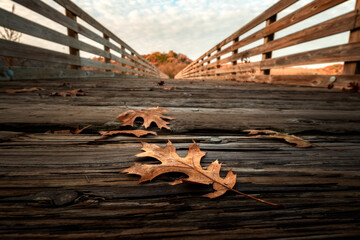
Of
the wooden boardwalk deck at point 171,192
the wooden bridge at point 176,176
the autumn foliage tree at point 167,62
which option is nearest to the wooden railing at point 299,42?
the wooden bridge at point 176,176

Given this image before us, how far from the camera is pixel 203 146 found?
0.88 meters

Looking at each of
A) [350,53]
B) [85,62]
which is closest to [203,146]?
[350,53]

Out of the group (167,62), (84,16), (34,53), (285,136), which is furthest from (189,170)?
(167,62)

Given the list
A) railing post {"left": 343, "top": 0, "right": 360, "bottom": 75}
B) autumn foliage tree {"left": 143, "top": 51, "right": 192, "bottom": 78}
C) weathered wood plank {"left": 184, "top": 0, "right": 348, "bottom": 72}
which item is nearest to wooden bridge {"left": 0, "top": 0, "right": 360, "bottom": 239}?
railing post {"left": 343, "top": 0, "right": 360, "bottom": 75}

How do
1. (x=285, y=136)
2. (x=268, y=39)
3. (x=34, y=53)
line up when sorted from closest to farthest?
(x=285, y=136) → (x=34, y=53) → (x=268, y=39)

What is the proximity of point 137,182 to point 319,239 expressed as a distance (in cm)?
49

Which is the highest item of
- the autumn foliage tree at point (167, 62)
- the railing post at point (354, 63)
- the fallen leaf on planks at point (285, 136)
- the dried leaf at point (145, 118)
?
the autumn foliage tree at point (167, 62)

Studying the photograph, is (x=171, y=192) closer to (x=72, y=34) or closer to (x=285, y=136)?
(x=285, y=136)

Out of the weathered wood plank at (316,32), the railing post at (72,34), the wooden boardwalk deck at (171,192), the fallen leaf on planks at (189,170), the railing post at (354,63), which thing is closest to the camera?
the wooden boardwalk deck at (171,192)

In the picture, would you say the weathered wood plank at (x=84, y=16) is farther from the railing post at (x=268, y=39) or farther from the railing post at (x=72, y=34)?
the railing post at (x=268, y=39)

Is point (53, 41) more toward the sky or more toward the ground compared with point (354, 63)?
more toward the sky

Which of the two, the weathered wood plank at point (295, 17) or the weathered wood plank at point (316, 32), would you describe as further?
the weathered wood plank at point (295, 17)

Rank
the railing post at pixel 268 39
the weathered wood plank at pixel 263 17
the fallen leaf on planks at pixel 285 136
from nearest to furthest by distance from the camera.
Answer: the fallen leaf on planks at pixel 285 136 → the weathered wood plank at pixel 263 17 → the railing post at pixel 268 39

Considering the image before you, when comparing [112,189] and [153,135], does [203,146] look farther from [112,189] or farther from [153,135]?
[112,189]
